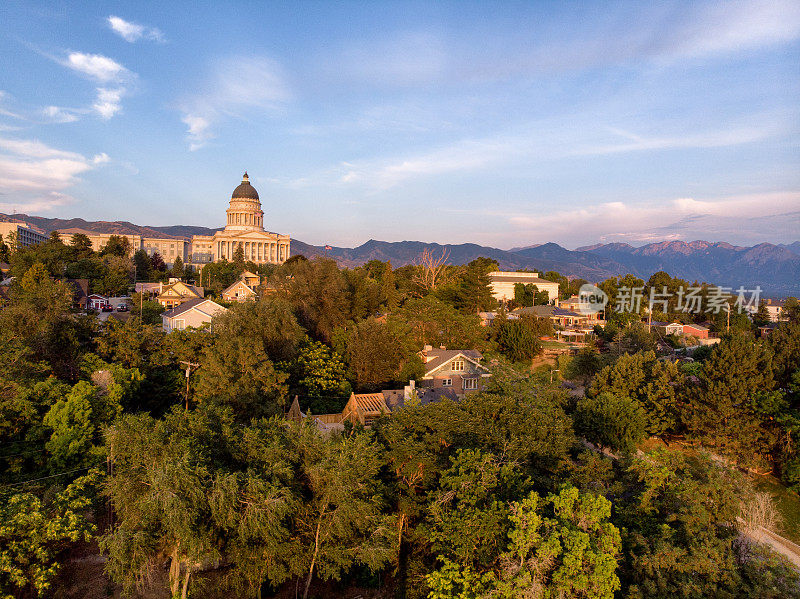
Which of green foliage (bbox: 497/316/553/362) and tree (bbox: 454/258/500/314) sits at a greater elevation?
tree (bbox: 454/258/500/314)

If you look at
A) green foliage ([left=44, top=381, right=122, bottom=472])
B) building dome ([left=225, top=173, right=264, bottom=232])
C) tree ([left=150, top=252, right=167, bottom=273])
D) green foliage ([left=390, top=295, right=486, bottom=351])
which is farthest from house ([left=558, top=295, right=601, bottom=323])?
building dome ([left=225, top=173, right=264, bottom=232])

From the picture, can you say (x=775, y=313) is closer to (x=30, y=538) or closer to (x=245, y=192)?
(x=30, y=538)

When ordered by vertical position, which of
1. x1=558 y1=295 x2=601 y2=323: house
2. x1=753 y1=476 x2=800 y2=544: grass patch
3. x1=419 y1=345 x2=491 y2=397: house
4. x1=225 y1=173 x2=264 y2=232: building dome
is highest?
x1=225 y1=173 x2=264 y2=232: building dome

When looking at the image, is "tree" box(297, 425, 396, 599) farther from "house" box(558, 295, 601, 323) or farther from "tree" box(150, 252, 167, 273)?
"tree" box(150, 252, 167, 273)

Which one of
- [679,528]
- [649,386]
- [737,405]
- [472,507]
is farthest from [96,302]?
[737,405]

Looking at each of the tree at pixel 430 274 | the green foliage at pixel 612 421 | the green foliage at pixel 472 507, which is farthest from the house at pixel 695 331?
the green foliage at pixel 472 507

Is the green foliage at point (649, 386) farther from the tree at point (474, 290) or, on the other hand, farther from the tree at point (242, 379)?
the tree at point (474, 290)

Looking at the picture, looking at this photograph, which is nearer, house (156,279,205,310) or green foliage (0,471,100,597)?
green foliage (0,471,100,597)
